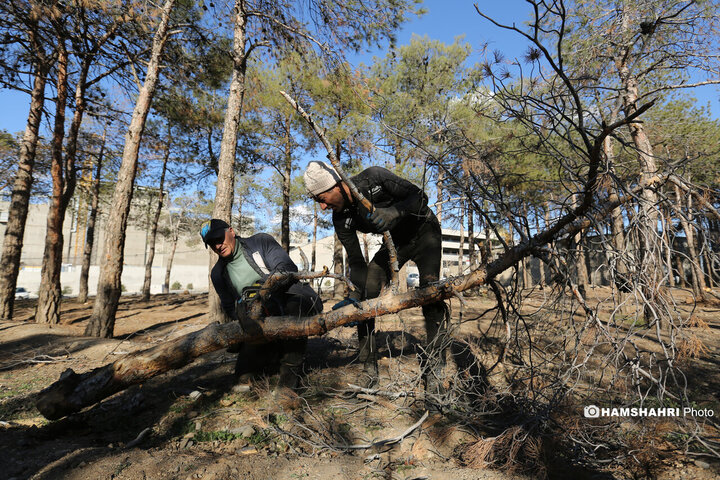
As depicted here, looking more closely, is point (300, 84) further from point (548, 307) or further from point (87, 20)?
point (548, 307)

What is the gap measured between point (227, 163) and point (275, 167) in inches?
268

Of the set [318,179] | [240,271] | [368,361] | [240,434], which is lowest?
[240,434]

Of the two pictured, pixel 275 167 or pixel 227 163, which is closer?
pixel 227 163

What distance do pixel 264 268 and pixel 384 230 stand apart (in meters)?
1.13

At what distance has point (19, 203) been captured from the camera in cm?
630

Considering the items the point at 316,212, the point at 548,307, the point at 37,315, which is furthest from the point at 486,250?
the point at 316,212

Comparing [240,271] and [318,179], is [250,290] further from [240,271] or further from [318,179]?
[318,179]

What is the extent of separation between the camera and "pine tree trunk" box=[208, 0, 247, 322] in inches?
191

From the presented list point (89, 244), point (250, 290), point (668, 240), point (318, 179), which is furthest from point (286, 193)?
point (668, 240)

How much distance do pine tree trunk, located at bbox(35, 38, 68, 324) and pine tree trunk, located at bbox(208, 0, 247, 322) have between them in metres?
2.96

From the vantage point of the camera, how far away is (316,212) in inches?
550

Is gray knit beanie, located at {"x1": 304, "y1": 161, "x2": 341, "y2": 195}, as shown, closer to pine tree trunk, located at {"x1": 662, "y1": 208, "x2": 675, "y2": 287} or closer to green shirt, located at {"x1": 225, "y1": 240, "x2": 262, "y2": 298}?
green shirt, located at {"x1": 225, "y1": 240, "x2": 262, "y2": 298}

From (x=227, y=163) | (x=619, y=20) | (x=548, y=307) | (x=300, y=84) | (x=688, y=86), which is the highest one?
(x=300, y=84)

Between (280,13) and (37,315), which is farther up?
(280,13)
